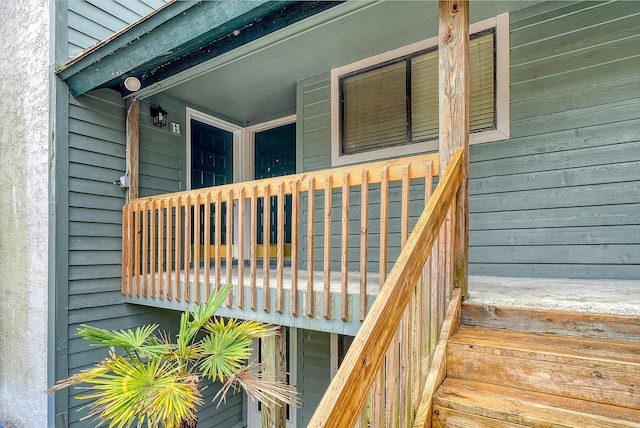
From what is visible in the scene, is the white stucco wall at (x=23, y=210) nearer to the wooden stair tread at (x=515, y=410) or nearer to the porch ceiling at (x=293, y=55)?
the porch ceiling at (x=293, y=55)

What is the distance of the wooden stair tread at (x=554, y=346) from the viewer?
1458 mm

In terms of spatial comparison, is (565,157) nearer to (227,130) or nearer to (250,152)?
(250,152)

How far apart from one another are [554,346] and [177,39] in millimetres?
3168

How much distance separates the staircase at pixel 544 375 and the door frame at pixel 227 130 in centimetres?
417

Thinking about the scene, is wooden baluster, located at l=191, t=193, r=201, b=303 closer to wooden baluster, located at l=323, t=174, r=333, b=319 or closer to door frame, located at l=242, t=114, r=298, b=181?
wooden baluster, located at l=323, t=174, r=333, b=319

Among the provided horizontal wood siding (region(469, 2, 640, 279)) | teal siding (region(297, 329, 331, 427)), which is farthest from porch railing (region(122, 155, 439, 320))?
teal siding (region(297, 329, 331, 427))

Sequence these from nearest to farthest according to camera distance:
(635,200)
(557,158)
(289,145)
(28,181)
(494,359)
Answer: (494,359) < (635,200) < (557,158) < (28,181) < (289,145)

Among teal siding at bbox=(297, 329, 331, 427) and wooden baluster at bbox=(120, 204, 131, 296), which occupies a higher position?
wooden baluster at bbox=(120, 204, 131, 296)

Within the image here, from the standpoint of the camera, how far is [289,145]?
5.48m

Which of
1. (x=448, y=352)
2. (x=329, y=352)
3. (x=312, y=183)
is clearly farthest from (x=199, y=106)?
(x=448, y=352)

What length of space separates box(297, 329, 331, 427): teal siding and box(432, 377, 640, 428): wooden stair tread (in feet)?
9.61

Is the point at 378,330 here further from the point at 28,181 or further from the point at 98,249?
the point at 28,181

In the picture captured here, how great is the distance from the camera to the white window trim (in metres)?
3.29

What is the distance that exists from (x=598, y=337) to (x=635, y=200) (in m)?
1.77
